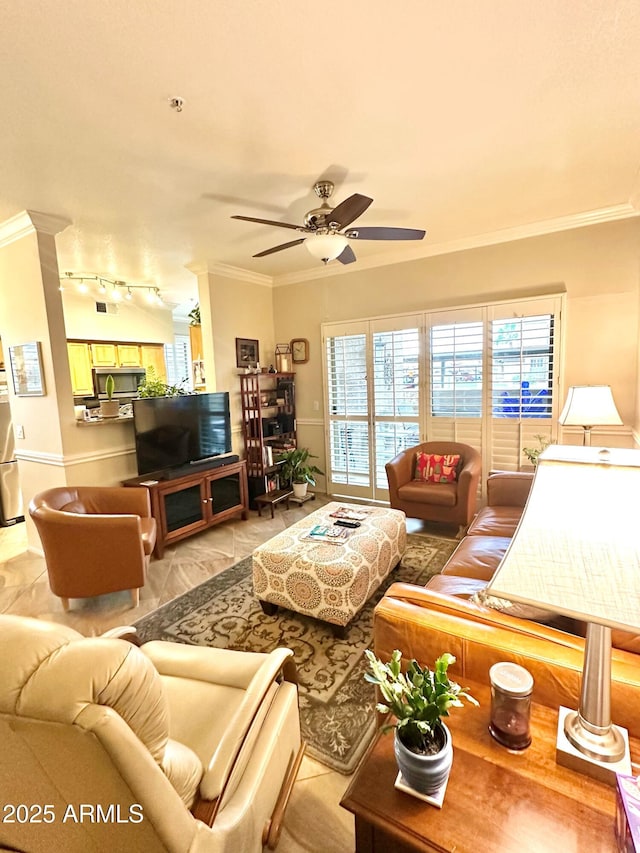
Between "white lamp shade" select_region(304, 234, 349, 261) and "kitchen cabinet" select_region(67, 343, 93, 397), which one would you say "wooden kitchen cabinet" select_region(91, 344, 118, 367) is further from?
"white lamp shade" select_region(304, 234, 349, 261)

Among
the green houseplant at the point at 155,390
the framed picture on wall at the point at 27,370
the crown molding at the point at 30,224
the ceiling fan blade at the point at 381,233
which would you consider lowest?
the green houseplant at the point at 155,390

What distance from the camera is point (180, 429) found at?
3895 millimetres

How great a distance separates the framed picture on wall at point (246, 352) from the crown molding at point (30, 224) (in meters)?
2.03

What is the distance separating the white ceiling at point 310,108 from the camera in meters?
1.50

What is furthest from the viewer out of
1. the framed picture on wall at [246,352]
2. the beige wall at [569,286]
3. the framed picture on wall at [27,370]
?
the framed picture on wall at [246,352]

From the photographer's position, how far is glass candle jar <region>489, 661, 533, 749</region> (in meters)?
0.95

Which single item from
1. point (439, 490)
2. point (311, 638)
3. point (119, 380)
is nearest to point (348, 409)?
point (439, 490)

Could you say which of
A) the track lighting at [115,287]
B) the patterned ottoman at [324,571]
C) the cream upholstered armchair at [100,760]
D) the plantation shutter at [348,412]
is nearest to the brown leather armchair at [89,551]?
the patterned ottoman at [324,571]

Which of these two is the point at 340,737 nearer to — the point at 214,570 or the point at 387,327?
the point at 214,570

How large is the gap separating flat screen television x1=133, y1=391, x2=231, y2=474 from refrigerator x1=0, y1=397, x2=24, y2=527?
1.97 metres

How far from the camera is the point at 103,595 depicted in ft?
9.37

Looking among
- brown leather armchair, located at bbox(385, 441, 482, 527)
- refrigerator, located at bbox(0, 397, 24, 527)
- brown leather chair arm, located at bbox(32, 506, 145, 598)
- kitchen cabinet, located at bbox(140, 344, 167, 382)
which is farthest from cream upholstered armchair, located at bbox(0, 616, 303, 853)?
kitchen cabinet, located at bbox(140, 344, 167, 382)

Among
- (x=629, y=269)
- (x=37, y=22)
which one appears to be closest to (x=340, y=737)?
(x=37, y=22)

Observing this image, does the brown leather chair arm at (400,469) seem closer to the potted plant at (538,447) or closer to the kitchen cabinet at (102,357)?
the potted plant at (538,447)
